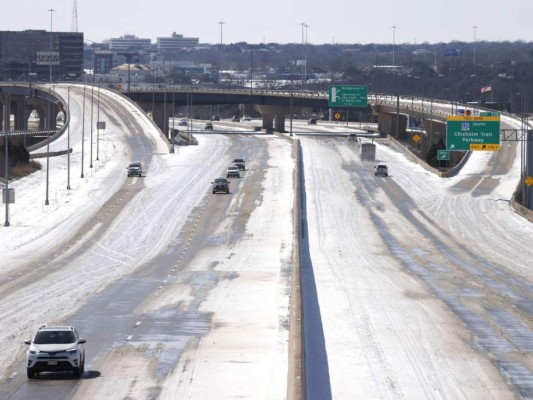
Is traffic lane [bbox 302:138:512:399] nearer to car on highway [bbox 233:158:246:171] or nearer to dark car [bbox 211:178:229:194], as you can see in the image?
dark car [bbox 211:178:229:194]

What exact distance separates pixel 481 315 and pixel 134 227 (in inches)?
1394

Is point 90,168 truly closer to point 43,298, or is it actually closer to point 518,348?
point 43,298

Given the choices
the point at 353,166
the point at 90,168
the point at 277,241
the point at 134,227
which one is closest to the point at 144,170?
the point at 90,168

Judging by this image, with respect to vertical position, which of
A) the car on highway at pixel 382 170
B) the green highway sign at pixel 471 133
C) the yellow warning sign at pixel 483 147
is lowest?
the car on highway at pixel 382 170

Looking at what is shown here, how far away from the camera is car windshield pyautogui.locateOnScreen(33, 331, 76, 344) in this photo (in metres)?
33.8

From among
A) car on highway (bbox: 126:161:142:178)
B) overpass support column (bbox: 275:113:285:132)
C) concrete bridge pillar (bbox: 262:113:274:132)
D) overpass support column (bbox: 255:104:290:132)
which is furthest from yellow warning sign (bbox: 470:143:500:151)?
concrete bridge pillar (bbox: 262:113:274:132)

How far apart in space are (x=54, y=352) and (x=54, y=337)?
47cm

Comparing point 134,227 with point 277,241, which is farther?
point 134,227

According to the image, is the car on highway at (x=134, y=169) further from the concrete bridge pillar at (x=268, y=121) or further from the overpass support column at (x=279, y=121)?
the concrete bridge pillar at (x=268, y=121)

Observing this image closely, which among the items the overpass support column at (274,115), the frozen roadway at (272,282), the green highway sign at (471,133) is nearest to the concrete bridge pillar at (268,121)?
the overpass support column at (274,115)

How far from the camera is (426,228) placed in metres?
82.4

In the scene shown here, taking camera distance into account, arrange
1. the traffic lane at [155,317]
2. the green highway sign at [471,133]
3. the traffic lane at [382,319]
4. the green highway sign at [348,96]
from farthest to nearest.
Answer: the green highway sign at [348,96] < the green highway sign at [471,133] < the traffic lane at [155,317] < the traffic lane at [382,319]

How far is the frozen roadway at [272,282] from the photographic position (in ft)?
116

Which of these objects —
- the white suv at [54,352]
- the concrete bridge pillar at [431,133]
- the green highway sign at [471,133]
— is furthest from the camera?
the concrete bridge pillar at [431,133]
